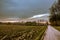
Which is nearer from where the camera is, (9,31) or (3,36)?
Answer: (3,36)

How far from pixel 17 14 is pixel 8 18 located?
78cm

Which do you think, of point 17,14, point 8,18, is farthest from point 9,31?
point 17,14

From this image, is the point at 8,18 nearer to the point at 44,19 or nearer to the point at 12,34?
the point at 12,34

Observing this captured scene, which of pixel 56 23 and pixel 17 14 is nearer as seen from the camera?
pixel 17 14

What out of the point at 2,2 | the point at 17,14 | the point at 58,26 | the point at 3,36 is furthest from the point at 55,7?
the point at 3,36

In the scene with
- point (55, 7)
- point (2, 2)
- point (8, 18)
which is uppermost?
point (55, 7)

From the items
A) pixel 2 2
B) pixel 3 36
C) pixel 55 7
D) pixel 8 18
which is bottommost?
pixel 3 36

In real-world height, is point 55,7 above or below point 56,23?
above

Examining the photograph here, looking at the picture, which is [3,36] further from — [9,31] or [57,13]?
[57,13]

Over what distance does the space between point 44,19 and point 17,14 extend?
4746 millimetres

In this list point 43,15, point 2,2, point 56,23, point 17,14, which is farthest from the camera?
point 56,23

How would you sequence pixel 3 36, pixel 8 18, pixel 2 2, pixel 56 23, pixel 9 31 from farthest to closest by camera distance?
1. pixel 56 23
2. pixel 8 18
3. pixel 2 2
4. pixel 9 31
5. pixel 3 36

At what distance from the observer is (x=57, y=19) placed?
12016 mm

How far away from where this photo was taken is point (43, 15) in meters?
10.4
